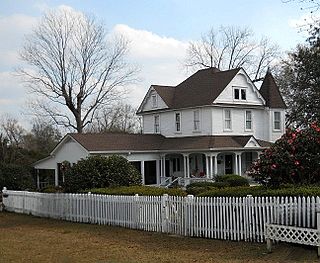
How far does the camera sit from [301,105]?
47031 mm

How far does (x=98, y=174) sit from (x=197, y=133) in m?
17.9

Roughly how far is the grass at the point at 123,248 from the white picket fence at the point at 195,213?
414 mm

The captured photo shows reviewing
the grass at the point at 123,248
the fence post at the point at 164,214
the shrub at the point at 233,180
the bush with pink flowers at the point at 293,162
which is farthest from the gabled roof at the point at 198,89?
the grass at the point at 123,248

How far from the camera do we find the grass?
11.3 meters

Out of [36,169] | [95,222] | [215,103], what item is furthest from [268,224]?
[36,169]

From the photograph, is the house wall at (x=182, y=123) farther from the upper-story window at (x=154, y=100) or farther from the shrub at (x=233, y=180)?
the shrub at (x=233, y=180)

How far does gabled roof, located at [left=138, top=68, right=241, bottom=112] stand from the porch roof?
295cm

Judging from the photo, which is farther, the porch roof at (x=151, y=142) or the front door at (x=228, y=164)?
the front door at (x=228, y=164)

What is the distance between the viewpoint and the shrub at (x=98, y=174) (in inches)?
893

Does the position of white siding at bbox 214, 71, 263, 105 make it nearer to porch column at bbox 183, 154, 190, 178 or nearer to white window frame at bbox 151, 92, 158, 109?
porch column at bbox 183, 154, 190, 178

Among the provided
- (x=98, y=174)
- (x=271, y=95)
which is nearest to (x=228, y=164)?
(x=271, y=95)

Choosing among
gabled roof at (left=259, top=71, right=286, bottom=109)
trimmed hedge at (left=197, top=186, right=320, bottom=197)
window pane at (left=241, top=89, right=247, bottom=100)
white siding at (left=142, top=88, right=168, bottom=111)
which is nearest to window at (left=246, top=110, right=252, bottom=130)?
window pane at (left=241, top=89, right=247, bottom=100)

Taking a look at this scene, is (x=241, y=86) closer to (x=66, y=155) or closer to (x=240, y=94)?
(x=240, y=94)

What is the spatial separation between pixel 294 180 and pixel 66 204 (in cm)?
934
